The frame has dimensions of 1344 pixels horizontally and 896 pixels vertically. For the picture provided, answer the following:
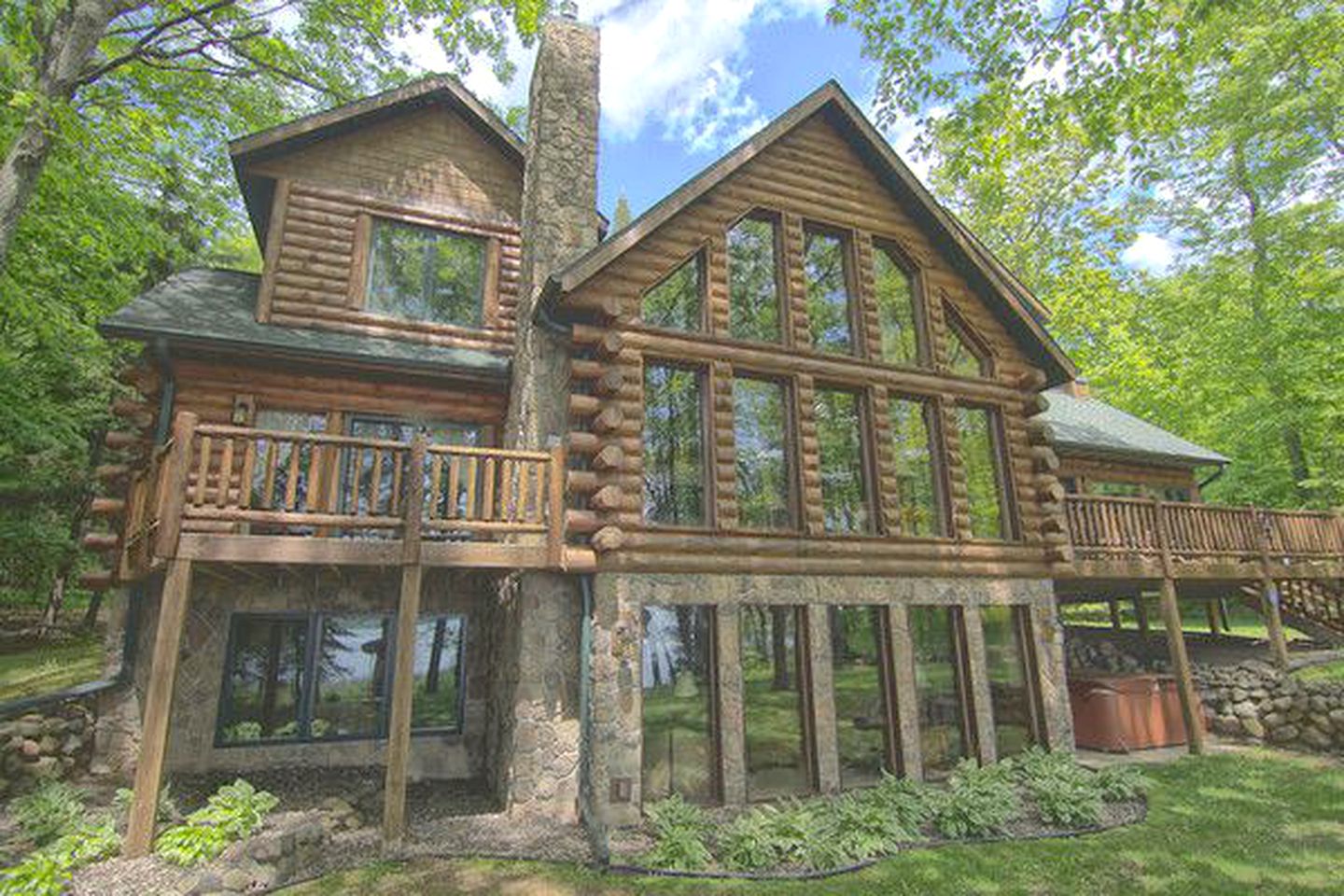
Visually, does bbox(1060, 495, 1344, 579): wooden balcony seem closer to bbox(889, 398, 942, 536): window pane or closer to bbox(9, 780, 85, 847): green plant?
bbox(889, 398, 942, 536): window pane

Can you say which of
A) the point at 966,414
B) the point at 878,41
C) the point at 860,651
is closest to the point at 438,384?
the point at 860,651

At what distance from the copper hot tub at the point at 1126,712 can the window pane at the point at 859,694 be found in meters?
5.49

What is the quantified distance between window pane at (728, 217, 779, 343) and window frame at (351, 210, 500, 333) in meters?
4.69

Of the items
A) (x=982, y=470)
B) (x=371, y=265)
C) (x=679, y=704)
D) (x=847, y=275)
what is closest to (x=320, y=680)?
(x=679, y=704)

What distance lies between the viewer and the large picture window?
9922 millimetres

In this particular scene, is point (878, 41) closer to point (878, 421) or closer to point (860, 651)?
point (878, 421)

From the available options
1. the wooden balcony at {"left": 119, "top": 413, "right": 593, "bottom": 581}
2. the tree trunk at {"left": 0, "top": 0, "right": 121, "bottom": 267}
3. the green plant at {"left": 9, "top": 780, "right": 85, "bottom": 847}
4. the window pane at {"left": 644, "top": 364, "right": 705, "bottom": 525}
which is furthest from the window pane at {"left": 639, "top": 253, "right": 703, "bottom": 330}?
the green plant at {"left": 9, "top": 780, "right": 85, "bottom": 847}

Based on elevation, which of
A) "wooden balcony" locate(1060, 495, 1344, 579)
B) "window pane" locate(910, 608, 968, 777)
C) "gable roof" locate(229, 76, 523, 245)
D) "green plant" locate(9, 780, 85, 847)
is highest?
"gable roof" locate(229, 76, 523, 245)

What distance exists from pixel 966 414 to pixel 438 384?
9.16 meters

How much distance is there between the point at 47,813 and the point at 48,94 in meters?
9.54

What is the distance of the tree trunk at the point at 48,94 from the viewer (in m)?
9.27

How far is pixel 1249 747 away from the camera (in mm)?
12461

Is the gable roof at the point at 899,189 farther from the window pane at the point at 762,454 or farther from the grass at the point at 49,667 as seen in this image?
the grass at the point at 49,667

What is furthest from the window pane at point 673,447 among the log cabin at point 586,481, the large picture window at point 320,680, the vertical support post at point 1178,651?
the vertical support post at point 1178,651
